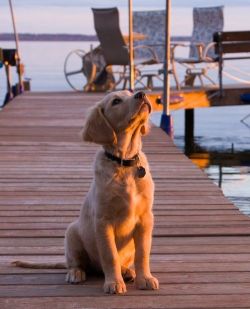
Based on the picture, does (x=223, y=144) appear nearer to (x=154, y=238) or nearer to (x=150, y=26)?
(x=150, y=26)

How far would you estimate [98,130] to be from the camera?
3.32 metres

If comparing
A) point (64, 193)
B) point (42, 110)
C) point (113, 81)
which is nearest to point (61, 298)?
point (64, 193)

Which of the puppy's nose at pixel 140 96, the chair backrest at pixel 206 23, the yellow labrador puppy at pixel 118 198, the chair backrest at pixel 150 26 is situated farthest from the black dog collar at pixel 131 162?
the chair backrest at pixel 206 23

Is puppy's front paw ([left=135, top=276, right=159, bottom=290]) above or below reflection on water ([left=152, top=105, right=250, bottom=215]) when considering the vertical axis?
above

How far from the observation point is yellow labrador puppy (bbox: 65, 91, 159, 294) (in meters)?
3.27

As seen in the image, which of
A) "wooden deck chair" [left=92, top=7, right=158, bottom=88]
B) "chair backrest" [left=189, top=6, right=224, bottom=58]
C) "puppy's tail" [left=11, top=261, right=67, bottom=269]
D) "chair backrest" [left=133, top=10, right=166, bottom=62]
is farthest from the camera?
"chair backrest" [left=189, top=6, right=224, bottom=58]

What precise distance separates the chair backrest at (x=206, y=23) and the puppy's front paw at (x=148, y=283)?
41.6 ft

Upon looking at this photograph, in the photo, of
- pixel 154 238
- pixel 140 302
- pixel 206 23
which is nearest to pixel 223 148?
pixel 206 23

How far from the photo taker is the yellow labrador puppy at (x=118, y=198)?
3.27 m

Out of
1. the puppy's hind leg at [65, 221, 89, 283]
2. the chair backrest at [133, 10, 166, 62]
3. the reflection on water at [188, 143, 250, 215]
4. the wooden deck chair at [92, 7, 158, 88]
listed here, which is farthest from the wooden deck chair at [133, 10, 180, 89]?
the puppy's hind leg at [65, 221, 89, 283]

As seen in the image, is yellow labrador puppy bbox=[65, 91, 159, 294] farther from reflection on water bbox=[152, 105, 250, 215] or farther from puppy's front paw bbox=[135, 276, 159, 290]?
reflection on water bbox=[152, 105, 250, 215]

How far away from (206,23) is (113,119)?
42.2 feet

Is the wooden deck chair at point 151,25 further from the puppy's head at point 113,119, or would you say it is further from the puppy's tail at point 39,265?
the puppy's head at point 113,119

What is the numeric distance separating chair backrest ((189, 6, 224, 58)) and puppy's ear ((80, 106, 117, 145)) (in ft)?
41.2
